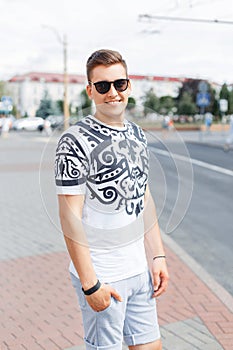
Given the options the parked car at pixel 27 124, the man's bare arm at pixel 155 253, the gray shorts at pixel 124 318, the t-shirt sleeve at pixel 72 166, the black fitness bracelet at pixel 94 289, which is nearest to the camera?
the t-shirt sleeve at pixel 72 166

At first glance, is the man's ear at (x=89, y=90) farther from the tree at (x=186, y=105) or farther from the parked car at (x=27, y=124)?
the tree at (x=186, y=105)

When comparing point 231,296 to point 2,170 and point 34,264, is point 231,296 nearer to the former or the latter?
point 34,264

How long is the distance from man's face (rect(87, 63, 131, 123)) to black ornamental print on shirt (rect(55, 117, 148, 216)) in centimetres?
5

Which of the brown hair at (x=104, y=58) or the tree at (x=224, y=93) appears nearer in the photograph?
the brown hair at (x=104, y=58)

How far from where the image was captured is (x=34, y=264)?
16.8 feet

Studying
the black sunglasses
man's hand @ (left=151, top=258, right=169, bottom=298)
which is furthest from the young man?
man's hand @ (left=151, top=258, right=169, bottom=298)

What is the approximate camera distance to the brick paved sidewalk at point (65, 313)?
3.33 meters

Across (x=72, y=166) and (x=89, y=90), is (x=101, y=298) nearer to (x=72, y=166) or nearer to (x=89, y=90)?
(x=72, y=166)

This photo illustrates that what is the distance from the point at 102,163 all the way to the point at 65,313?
7.74 ft

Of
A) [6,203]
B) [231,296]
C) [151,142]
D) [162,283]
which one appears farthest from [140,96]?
[6,203]

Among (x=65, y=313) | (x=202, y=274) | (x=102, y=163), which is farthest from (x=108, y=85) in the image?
(x=202, y=274)

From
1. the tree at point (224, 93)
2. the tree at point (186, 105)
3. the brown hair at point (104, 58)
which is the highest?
the brown hair at point (104, 58)

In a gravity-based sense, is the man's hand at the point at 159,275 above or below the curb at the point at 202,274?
above

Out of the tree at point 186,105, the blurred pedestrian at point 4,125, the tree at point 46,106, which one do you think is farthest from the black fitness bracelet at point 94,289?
the tree at point 46,106
